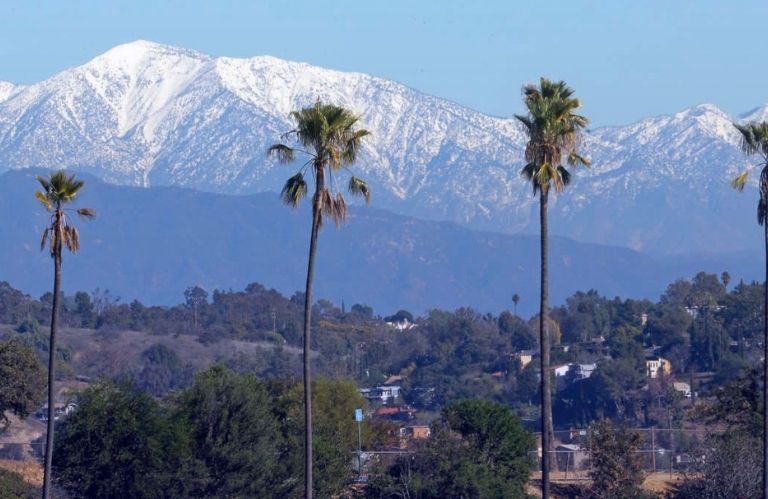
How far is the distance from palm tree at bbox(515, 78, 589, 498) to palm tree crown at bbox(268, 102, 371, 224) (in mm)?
4362

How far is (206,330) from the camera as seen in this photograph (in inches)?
6590

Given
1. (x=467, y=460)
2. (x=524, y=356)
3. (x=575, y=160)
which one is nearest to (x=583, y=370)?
(x=524, y=356)

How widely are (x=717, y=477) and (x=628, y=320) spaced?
352ft

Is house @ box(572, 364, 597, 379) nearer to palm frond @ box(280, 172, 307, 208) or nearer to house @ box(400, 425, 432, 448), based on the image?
house @ box(400, 425, 432, 448)

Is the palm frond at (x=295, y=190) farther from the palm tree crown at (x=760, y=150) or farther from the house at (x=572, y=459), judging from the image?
the house at (x=572, y=459)

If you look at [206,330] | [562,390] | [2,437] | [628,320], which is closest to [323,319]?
[206,330]

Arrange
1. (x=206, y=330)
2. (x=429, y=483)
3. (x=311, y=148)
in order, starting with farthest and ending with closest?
(x=206, y=330), (x=429, y=483), (x=311, y=148)

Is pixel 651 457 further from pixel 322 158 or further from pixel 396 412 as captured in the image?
pixel 396 412

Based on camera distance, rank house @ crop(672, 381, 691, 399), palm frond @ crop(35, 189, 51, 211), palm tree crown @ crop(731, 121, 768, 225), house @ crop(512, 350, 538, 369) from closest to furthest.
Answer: palm frond @ crop(35, 189, 51, 211), palm tree crown @ crop(731, 121, 768, 225), house @ crop(672, 381, 691, 399), house @ crop(512, 350, 538, 369)

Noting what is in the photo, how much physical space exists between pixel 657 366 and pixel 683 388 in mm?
11458

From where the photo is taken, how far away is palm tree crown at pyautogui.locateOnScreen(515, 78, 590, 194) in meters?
41.2

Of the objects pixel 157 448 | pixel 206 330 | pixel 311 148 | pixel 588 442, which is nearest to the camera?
pixel 311 148

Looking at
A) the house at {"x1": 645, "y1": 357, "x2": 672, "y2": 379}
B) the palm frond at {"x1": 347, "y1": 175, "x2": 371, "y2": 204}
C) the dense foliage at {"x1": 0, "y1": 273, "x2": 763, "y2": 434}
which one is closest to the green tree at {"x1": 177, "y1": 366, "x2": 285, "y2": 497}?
the palm frond at {"x1": 347, "y1": 175, "x2": 371, "y2": 204}

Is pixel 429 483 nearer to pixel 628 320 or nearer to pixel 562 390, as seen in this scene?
pixel 562 390
